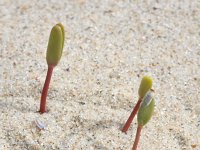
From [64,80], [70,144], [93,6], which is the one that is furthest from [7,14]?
[70,144]

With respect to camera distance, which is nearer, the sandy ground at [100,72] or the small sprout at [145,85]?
the small sprout at [145,85]

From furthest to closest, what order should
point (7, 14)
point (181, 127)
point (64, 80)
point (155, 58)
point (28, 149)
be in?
1. point (7, 14)
2. point (155, 58)
3. point (64, 80)
4. point (181, 127)
5. point (28, 149)

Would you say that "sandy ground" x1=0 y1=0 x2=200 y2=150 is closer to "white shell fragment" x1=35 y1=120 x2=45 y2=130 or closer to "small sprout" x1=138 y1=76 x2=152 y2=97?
"white shell fragment" x1=35 y1=120 x2=45 y2=130

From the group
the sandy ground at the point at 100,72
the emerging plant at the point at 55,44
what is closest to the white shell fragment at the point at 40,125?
the sandy ground at the point at 100,72

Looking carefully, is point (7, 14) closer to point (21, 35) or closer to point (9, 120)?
point (21, 35)

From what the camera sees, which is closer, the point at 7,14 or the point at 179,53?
the point at 179,53

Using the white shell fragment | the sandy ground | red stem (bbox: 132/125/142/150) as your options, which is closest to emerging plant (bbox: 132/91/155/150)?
red stem (bbox: 132/125/142/150)

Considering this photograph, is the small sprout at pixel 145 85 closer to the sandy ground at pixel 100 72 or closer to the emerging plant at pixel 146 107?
the emerging plant at pixel 146 107

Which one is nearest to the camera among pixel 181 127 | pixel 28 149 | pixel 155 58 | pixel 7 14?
pixel 28 149

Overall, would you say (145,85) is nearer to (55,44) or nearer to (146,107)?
(146,107)
